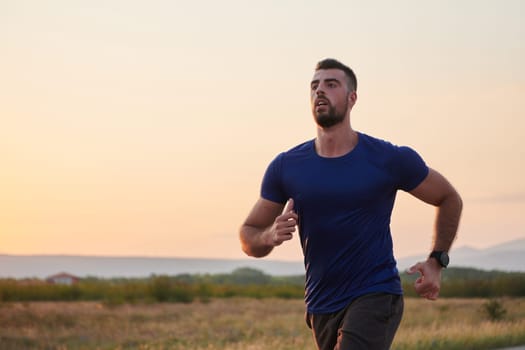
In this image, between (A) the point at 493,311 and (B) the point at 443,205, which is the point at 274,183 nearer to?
(B) the point at 443,205

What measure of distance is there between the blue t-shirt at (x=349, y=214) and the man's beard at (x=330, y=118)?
0.62 feet

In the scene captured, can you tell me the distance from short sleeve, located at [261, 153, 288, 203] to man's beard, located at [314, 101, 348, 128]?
40 centimetres

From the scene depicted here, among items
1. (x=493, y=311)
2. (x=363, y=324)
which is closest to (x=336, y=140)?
(x=363, y=324)

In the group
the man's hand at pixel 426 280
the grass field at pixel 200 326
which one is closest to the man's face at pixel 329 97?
the man's hand at pixel 426 280

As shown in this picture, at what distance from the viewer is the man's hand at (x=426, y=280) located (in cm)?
551

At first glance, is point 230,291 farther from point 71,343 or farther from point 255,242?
point 255,242

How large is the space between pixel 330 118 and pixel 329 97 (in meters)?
0.12

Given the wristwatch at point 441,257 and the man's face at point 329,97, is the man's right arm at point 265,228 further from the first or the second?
the wristwatch at point 441,257

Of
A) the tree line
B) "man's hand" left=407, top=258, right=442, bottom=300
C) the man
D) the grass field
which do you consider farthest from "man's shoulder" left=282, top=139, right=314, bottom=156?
the tree line

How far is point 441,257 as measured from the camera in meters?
5.73

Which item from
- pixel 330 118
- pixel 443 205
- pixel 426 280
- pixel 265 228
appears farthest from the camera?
pixel 265 228

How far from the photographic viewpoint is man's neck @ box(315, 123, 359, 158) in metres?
5.70

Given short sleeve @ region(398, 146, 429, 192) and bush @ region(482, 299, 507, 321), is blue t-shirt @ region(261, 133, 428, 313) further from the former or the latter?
bush @ region(482, 299, 507, 321)

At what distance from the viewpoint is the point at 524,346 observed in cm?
1545
